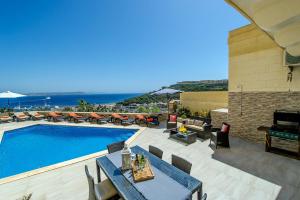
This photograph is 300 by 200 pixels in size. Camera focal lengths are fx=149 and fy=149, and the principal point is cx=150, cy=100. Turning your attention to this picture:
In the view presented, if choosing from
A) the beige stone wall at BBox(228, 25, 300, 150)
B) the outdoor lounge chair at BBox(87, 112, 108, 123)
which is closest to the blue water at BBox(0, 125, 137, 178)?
the outdoor lounge chair at BBox(87, 112, 108, 123)

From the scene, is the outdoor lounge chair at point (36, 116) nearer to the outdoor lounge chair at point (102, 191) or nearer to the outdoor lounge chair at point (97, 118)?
the outdoor lounge chair at point (97, 118)

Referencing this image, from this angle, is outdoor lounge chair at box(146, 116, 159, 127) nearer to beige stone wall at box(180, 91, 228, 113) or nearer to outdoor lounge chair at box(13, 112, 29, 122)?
beige stone wall at box(180, 91, 228, 113)

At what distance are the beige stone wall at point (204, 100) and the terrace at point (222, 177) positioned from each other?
5088mm

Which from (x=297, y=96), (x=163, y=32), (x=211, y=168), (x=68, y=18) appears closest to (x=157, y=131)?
(x=211, y=168)

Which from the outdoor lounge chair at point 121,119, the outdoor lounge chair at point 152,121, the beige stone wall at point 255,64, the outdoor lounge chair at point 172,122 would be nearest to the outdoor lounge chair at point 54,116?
the outdoor lounge chair at point 121,119

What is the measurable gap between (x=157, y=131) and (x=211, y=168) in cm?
452

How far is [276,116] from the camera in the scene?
584cm

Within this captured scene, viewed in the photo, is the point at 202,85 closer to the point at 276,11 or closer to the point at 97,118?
the point at 97,118

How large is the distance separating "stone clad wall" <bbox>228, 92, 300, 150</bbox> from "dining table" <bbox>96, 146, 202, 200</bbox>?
5.95 metres

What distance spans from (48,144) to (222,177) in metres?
8.66

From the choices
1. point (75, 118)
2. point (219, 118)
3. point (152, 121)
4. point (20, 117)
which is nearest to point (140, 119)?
point (152, 121)

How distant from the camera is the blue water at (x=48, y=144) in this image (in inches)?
234

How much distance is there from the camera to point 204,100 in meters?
11.5

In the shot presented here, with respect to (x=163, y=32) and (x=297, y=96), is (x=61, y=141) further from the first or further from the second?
(x=163, y=32)
